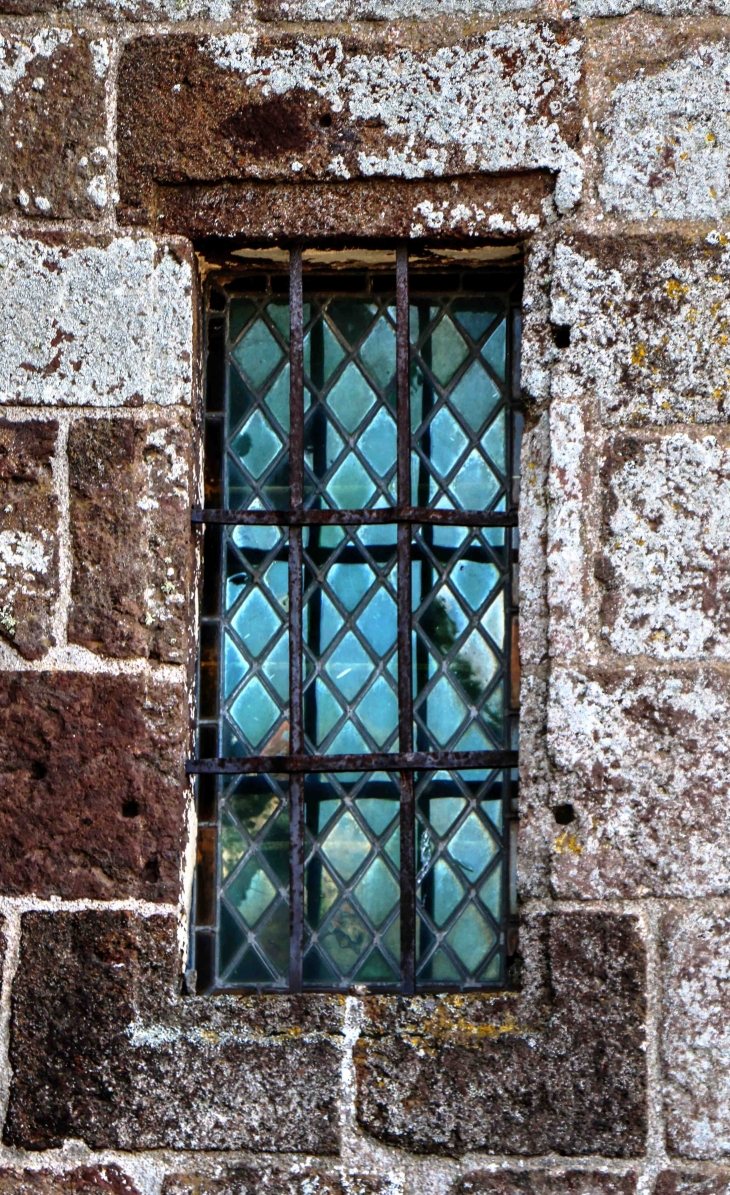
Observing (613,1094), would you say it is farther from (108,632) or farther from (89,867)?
(108,632)

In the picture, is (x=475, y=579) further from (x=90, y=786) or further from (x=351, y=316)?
(x=90, y=786)

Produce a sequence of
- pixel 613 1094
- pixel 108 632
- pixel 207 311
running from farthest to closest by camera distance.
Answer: pixel 207 311
pixel 108 632
pixel 613 1094

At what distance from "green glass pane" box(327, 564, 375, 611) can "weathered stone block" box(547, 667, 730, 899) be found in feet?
1.52

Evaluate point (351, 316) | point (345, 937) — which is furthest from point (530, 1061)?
point (351, 316)

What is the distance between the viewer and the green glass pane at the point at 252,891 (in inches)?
94.7

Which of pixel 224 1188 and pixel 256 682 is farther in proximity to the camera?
pixel 256 682

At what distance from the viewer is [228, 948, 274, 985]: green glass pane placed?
238 centimetres

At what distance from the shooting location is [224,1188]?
218 cm

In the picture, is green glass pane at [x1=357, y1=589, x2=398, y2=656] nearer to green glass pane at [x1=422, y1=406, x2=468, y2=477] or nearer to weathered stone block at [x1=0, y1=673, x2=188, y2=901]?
green glass pane at [x1=422, y1=406, x2=468, y2=477]

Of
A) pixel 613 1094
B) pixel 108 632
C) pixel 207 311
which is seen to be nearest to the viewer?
pixel 613 1094

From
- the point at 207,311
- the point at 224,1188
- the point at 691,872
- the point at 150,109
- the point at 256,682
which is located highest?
the point at 150,109

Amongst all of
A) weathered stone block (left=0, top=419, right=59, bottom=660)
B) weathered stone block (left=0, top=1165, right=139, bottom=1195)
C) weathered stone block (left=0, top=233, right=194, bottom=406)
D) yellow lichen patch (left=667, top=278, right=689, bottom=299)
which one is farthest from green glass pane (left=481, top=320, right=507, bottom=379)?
weathered stone block (left=0, top=1165, right=139, bottom=1195)

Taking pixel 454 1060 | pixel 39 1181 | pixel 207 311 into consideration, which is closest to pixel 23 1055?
pixel 39 1181

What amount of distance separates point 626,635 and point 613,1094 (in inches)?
33.9
